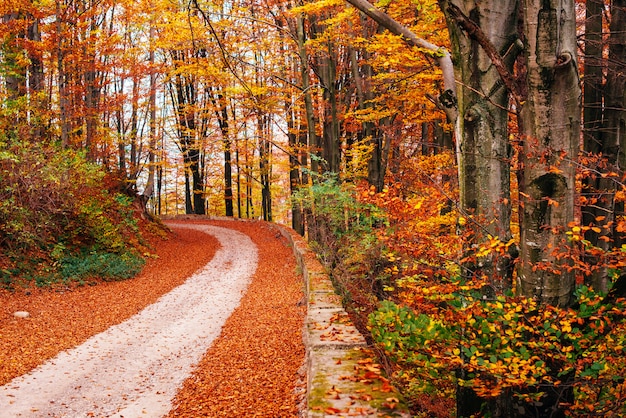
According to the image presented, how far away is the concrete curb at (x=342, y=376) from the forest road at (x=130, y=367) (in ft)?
6.81

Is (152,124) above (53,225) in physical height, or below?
above

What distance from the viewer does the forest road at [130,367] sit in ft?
18.4

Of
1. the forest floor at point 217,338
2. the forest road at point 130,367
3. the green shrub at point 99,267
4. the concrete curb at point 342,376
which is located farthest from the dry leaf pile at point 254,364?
the green shrub at point 99,267

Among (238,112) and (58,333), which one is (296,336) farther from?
(238,112)

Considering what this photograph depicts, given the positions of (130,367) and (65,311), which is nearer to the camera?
(130,367)

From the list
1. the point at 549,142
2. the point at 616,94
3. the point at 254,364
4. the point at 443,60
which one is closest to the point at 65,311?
the point at 254,364

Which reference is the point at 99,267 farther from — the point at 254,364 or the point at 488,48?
the point at 488,48

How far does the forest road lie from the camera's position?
5609 mm

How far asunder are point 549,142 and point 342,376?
2599 millimetres

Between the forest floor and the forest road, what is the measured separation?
0.21 metres

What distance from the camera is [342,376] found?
4.22 meters

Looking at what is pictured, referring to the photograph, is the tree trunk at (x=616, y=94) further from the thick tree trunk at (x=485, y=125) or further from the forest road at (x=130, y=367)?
the forest road at (x=130, y=367)

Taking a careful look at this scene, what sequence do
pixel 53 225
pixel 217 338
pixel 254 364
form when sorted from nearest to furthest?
pixel 254 364
pixel 217 338
pixel 53 225

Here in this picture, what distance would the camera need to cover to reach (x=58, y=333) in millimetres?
8203
